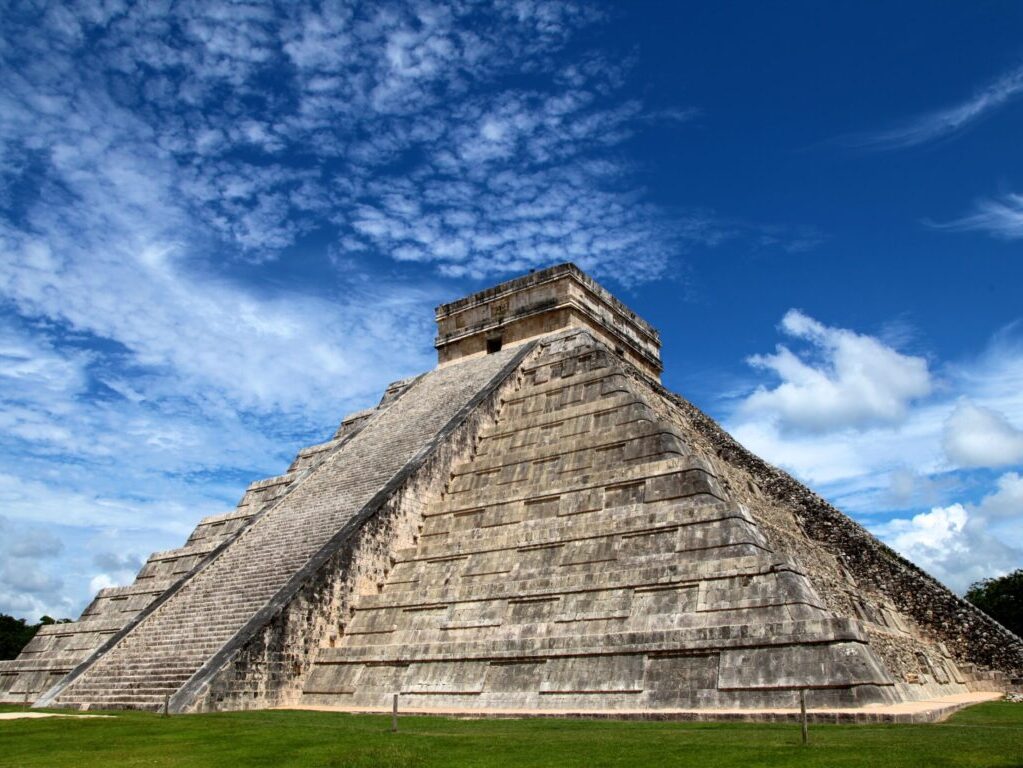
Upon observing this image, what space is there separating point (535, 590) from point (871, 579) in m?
6.95

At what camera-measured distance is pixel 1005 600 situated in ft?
93.4

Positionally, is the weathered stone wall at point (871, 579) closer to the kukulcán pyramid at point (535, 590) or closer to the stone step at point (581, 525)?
the kukulcán pyramid at point (535, 590)

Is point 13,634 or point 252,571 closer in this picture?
point 252,571

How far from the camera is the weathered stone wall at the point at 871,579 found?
12.1m

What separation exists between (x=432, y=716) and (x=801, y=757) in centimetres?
497

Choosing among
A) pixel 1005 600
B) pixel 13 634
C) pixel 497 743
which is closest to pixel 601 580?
pixel 497 743

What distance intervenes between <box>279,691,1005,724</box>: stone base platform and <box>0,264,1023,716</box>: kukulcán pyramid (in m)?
0.15

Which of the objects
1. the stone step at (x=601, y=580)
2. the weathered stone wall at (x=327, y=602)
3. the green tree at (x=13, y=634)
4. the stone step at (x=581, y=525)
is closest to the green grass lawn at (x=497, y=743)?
the weathered stone wall at (x=327, y=602)

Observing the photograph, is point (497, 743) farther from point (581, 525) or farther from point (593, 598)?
point (581, 525)

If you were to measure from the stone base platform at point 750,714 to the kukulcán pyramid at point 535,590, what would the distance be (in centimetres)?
15

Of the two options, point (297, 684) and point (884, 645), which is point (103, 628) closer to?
point (297, 684)

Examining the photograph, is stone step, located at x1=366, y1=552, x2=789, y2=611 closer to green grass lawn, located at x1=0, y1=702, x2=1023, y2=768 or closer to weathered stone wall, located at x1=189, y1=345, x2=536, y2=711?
weathered stone wall, located at x1=189, y1=345, x2=536, y2=711

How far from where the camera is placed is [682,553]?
10016mm

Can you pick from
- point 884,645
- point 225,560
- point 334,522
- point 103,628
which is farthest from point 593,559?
point 103,628
